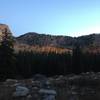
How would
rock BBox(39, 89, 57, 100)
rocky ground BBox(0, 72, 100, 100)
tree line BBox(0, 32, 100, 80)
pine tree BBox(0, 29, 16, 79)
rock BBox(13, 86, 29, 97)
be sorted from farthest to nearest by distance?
1. tree line BBox(0, 32, 100, 80)
2. pine tree BBox(0, 29, 16, 79)
3. rock BBox(13, 86, 29, 97)
4. rocky ground BBox(0, 72, 100, 100)
5. rock BBox(39, 89, 57, 100)

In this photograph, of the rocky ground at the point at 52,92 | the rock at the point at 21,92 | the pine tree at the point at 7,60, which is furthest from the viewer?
the pine tree at the point at 7,60

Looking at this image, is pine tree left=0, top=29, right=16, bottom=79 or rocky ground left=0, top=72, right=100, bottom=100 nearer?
rocky ground left=0, top=72, right=100, bottom=100

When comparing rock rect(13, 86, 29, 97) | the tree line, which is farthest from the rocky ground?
the tree line

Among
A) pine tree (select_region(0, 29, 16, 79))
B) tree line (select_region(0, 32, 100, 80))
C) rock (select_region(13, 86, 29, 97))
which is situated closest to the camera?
rock (select_region(13, 86, 29, 97))

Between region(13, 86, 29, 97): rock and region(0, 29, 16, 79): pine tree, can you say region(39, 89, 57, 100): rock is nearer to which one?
region(13, 86, 29, 97): rock

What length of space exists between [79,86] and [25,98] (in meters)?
4.05

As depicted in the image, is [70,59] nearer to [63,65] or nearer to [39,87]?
[63,65]

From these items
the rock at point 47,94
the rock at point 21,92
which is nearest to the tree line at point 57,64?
the rock at point 21,92

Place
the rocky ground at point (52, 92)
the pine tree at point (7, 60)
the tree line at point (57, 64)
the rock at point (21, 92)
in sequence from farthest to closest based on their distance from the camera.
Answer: the tree line at point (57, 64) → the pine tree at point (7, 60) → the rock at point (21, 92) → the rocky ground at point (52, 92)

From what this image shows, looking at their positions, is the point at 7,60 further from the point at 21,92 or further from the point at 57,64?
the point at 57,64

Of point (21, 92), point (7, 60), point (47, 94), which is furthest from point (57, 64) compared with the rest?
point (47, 94)

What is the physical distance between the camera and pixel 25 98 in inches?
655

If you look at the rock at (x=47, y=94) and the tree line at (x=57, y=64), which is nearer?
the rock at (x=47, y=94)

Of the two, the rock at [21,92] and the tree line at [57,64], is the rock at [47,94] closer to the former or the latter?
the rock at [21,92]
